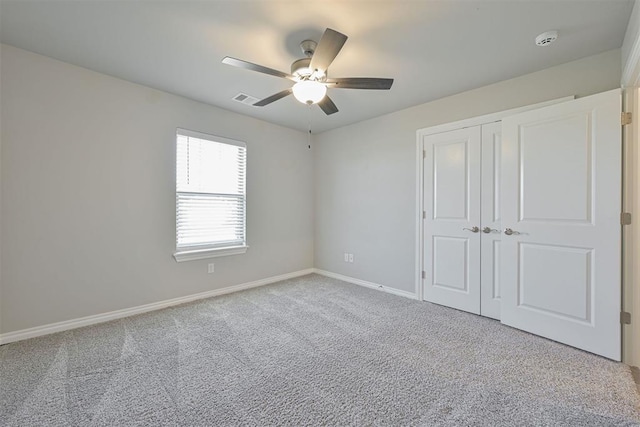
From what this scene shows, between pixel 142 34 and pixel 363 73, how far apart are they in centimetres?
196

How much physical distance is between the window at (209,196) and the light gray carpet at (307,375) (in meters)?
1.03

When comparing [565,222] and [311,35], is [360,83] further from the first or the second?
[565,222]

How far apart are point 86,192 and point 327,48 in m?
2.75

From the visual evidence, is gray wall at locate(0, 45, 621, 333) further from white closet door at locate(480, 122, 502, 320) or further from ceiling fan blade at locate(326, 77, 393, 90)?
ceiling fan blade at locate(326, 77, 393, 90)

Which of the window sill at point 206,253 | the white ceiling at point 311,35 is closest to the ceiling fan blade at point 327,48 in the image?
the white ceiling at point 311,35

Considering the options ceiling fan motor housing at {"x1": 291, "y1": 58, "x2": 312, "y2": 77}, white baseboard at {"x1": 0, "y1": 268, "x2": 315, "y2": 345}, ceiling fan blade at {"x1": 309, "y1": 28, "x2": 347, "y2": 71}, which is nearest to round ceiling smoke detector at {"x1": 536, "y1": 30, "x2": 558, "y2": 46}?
ceiling fan blade at {"x1": 309, "y1": 28, "x2": 347, "y2": 71}

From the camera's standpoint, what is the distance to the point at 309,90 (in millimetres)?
2170

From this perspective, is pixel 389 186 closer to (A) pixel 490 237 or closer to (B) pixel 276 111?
(A) pixel 490 237

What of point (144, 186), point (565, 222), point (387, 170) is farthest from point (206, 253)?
point (565, 222)

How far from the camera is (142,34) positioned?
2.21m

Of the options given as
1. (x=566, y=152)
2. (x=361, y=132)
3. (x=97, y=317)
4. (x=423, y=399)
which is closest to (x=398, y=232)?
(x=361, y=132)

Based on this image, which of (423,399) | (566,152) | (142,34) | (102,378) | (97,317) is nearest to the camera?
(423,399)

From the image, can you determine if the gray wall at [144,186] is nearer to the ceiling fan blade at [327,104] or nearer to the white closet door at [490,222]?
the white closet door at [490,222]

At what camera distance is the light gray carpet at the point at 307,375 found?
161cm
